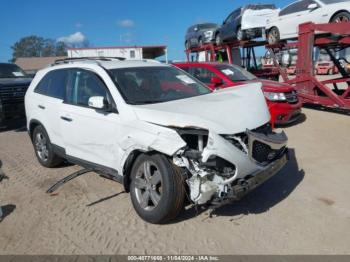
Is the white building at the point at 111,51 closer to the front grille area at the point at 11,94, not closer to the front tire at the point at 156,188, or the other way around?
the front grille area at the point at 11,94

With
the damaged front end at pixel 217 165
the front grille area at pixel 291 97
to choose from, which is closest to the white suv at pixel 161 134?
the damaged front end at pixel 217 165

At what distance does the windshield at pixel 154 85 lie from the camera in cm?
435

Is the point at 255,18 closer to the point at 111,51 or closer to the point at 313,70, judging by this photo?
the point at 313,70

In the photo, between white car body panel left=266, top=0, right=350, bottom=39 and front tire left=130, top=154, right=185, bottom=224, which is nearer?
front tire left=130, top=154, right=185, bottom=224

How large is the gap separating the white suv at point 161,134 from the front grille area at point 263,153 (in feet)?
0.04

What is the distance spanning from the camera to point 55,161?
579cm

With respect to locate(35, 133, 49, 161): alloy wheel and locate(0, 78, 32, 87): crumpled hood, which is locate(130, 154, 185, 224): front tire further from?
locate(0, 78, 32, 87): crumpled hood

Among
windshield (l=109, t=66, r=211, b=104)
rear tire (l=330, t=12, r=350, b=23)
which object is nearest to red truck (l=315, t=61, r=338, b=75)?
rear tire (l=330, t=12, r=350, b=23)

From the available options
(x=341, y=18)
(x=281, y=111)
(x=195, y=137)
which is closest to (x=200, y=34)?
(x=341, y=18)

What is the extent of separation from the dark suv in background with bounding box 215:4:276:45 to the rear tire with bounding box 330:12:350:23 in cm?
465

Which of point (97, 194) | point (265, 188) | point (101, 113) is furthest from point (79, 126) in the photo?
point (265, 188)

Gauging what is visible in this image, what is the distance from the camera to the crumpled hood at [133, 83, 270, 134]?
11.7 feet

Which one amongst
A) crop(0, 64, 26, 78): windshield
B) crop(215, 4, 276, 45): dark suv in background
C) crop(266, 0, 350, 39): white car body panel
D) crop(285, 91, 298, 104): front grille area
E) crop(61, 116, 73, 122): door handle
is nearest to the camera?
crop(61, 116, 73, 122): door handle

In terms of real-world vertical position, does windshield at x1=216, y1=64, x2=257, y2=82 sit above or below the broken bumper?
above
